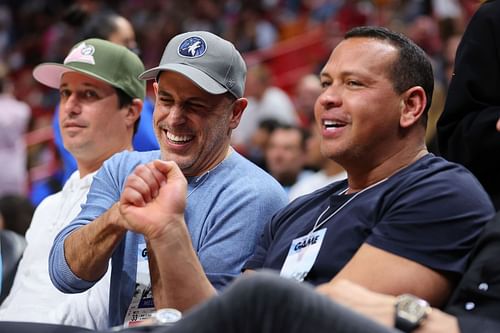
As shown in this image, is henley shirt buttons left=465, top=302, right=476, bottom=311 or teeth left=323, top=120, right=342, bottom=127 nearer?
henley shirt buttons left=465, top=302, right=476, bottom=311

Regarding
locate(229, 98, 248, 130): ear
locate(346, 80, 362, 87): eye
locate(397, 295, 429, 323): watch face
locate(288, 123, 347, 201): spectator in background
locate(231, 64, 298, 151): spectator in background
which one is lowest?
locate(231, 64, 298, 151): spectator in background

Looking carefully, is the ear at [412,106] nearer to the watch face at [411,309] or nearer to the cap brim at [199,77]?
the cap brim at [199,77]

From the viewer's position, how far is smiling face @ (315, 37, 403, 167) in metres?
2.62

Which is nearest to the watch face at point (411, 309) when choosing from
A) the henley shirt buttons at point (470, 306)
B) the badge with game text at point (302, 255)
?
the henley shirt buttons at point (470, 306)

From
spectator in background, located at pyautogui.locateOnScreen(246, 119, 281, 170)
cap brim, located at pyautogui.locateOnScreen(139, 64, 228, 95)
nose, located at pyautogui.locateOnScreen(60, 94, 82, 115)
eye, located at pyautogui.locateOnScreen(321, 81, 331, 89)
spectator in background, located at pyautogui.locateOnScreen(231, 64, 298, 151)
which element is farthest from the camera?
spectator in background, located at pyautogui.locateOnScreen(231, 64, 298, 151)

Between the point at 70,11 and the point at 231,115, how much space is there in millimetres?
2817

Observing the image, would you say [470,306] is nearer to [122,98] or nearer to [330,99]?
[330,99]

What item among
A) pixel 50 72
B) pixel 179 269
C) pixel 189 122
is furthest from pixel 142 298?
pixel 50 72

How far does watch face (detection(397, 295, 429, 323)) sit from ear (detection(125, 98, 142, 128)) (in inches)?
75.1

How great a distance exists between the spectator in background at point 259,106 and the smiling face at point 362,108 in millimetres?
6087

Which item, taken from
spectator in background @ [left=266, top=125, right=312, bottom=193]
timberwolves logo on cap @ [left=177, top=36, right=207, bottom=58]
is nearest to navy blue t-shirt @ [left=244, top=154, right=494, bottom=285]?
timberwolves logo on cap @ [left=177, top=36, right=207, bottom=58]

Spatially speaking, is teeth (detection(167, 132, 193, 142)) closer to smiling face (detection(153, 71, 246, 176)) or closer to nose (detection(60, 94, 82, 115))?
smiling face (detection(153, 71, 246, 176))

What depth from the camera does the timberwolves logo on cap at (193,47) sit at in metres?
2.94

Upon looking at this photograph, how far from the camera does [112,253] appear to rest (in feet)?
9.19
